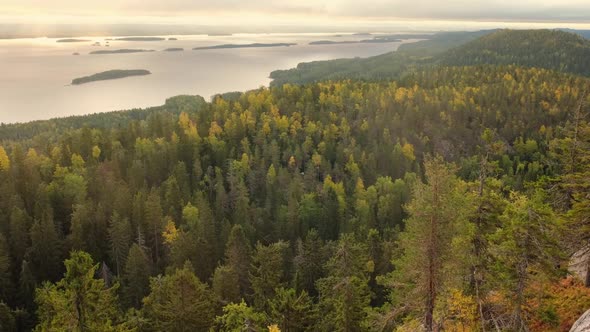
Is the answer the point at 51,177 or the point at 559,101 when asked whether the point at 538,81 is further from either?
the point at 51,177

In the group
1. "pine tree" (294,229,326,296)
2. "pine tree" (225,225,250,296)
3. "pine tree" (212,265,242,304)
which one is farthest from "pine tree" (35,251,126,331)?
"pine tree" (294,229,326,296)

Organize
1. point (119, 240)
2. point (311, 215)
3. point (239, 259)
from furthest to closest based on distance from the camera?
point (311, 215)
point (119, 240)
point (239, 259)

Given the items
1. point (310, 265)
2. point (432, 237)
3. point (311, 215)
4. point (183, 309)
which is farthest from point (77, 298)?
point (311, 215)

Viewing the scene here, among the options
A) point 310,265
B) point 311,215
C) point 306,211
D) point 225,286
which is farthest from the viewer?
point 306,211

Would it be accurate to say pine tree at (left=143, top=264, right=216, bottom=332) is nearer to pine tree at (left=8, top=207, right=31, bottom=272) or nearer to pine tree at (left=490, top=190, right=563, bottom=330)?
pine tree at (left=490, top=190, right=563, bottom=330)

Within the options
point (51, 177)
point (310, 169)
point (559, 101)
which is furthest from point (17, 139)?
point (559, 101)

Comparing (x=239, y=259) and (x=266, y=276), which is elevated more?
(x=266, y=276)

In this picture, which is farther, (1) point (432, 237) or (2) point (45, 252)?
(2) point (45, 252)

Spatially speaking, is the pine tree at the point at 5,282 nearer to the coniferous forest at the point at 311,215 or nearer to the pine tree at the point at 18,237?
the coniferous forest at the point at 311,215

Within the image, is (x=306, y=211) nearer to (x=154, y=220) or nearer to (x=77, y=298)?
(x=154, y=220)
